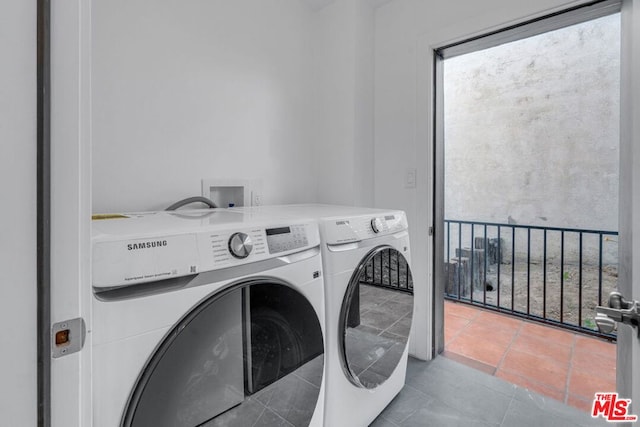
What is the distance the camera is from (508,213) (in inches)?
114

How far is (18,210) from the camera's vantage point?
38 cm

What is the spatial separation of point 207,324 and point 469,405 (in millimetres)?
1498

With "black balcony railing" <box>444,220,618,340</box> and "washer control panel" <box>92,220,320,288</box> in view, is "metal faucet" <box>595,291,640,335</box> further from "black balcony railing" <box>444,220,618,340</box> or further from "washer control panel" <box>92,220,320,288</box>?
"black balcony railing" <box>444,220,618,340</box>

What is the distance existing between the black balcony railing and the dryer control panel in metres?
2.07

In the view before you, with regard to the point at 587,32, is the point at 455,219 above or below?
below

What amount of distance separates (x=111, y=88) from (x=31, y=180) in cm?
107

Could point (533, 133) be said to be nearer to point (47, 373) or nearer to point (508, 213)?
point (508, 213)

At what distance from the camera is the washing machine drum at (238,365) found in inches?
25.5

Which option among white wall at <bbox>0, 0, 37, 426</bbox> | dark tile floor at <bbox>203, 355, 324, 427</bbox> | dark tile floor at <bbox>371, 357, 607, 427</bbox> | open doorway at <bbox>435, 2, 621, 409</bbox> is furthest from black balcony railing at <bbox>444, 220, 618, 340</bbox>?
white wall at <bbox>0, 0, 37, 426</bbox>

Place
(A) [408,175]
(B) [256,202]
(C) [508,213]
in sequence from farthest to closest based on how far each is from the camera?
(C) [508,213] → (A) [408,175] → (B) [256,202]

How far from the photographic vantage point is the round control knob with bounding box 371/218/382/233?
1273 millimetres

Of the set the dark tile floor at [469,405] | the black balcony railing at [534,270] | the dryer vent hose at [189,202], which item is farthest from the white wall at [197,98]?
the black balcony railing at [534,270]

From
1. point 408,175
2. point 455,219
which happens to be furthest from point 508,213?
point 408,175

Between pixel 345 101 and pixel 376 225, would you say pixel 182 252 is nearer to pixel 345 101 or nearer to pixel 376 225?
pixel 376 225
